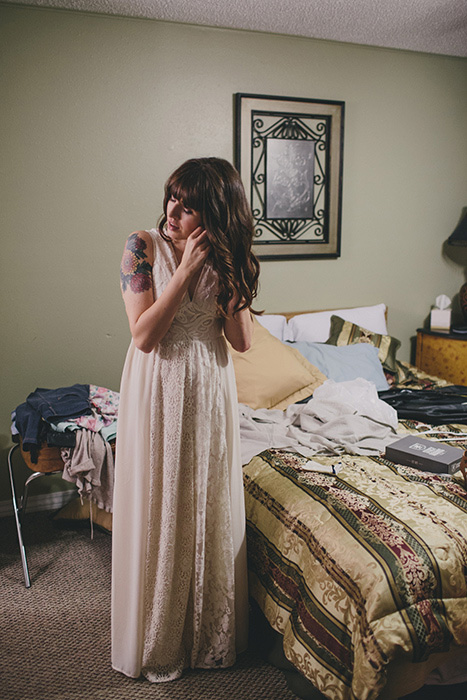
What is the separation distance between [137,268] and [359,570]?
1068mm

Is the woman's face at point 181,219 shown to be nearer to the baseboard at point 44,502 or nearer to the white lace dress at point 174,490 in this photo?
the white lace dress at point 174,490

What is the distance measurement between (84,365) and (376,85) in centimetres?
251

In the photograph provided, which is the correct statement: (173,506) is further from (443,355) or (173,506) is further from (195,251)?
(443,355)

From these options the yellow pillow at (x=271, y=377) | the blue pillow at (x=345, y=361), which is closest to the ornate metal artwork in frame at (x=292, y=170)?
the blue pillow at (x=345, y=361)

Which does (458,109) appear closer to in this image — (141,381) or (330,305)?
(330,305)

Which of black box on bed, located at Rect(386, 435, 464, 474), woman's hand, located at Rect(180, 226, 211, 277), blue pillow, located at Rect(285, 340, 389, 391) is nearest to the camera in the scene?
woman's hand, located at Rect(180, 226, 211, 277)

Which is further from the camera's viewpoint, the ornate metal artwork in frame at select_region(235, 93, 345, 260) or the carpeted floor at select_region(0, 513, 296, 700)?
the ornate metal artwork in frame at select_region(235, 93, 345, 260)

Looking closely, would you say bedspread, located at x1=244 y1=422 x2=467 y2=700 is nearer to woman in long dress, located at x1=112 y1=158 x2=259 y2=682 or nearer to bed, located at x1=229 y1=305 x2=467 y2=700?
bed, located at x1=229 y1=305 x2=467 y2=700

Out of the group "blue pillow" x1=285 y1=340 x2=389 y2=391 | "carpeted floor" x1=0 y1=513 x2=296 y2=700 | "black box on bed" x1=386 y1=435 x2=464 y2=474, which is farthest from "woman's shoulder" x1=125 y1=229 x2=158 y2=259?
"blue pillow" x1=285 y1=340 x2=389 y2=391

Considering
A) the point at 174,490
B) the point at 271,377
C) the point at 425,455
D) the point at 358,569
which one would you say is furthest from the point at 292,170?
the point at 358,569

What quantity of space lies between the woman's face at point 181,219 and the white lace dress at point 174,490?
7 cm

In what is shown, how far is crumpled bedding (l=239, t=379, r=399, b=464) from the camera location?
7.45 ft

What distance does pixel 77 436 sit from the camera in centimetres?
236

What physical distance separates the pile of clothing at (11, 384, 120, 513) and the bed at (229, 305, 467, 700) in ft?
2.16
